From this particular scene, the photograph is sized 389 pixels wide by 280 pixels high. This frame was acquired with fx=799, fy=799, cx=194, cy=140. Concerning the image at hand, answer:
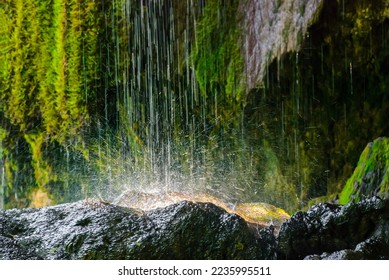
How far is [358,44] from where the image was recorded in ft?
31.4

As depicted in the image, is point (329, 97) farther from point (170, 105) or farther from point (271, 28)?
point (170, 105)

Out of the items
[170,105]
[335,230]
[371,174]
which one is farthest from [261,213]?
[335,230]

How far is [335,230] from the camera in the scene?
654 centimetres

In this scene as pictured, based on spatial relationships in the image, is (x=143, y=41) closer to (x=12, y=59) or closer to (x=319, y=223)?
(x=12, y=59)

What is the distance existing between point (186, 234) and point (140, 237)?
0.37m

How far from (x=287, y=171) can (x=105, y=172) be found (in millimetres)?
2583

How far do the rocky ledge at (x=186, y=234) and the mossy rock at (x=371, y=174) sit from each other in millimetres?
1375

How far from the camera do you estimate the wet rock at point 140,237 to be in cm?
629

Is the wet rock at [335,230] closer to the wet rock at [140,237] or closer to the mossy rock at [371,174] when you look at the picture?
the wet rock at [140,237]

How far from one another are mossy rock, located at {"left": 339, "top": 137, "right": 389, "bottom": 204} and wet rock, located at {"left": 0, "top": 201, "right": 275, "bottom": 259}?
1.92 meters

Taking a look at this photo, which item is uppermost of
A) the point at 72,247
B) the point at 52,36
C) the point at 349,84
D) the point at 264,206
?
the point at 52,36

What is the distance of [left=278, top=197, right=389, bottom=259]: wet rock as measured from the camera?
21.3 ft

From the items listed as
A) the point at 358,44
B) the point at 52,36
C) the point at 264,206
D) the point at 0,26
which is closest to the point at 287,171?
the point at 264,206

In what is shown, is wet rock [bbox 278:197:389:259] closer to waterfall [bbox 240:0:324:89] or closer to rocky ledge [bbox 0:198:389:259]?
rocky ledge [bbox 0:198:389:259]
